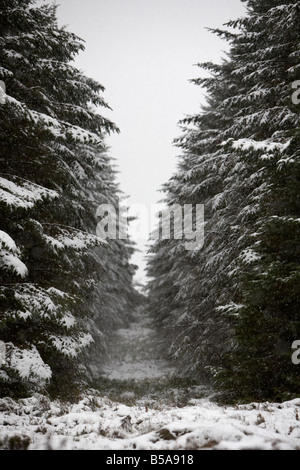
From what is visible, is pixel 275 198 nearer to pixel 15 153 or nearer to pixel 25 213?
pixel 25 213

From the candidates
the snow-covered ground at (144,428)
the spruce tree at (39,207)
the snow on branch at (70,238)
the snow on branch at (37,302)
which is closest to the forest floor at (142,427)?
the snow-covered ground at (144,428)

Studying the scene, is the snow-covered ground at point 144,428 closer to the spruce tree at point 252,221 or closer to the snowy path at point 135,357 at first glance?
the spruce tree at point 252,221

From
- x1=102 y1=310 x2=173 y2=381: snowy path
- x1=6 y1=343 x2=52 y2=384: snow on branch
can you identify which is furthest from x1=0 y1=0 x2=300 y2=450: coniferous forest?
x1=102 y1=310 x2=173 y2=381: snowy path

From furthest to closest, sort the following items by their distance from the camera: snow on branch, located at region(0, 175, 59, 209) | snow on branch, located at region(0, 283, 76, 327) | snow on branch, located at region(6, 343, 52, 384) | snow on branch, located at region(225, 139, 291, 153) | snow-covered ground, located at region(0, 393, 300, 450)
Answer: snow on branch, located at region(225, 139, 291, 153) < snow on branch, located at region(0, 283, 76, 327) < snow on branch, located at region(6, 343, 52, 384) < snow on branch, located at region(0, 175, 59, 209) < snow-covered ground, located at region(0, 393, 300, 450)

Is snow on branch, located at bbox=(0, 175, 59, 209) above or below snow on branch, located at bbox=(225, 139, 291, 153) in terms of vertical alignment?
below

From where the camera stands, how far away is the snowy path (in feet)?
52.2

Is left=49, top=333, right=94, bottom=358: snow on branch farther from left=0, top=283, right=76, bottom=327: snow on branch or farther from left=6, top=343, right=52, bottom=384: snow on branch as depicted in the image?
left=6, top=343, right=52, bottom=384: snow on branch

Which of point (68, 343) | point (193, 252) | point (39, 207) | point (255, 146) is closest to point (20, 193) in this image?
point (39, 207)

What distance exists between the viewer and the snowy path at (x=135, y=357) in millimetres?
15922

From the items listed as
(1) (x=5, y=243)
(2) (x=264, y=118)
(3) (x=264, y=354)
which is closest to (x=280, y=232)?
(3) (x=264, y=354)

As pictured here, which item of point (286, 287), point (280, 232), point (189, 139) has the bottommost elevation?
point (286, 287)

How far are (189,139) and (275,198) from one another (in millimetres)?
6495

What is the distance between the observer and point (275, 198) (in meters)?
7.20
